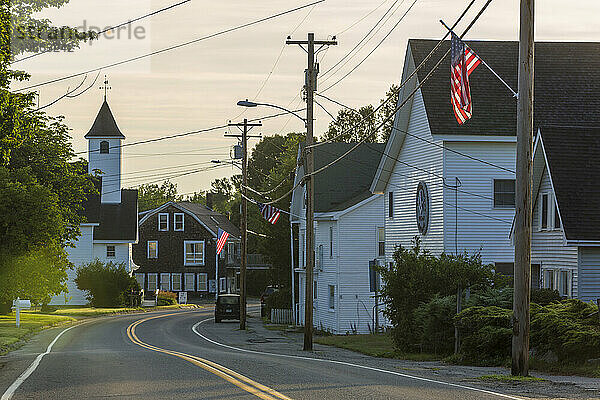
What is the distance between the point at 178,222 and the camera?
9444cm

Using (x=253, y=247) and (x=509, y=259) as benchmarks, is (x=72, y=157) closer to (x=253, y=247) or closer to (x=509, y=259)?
(x=509, y=259)

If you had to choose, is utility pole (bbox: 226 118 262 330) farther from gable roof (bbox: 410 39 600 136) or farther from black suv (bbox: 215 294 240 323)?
gable roof (bbox: 410 39 600 136)

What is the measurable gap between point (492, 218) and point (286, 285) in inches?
1310

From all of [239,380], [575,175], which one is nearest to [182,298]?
[575,175]

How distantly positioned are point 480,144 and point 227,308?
28.1m

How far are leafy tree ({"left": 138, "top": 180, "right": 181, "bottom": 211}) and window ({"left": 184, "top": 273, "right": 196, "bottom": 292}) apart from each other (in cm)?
5153

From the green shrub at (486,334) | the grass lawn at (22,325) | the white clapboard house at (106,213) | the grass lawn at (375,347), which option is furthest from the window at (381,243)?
the white clapboard house at (106,213)

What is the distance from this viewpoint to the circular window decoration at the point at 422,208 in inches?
1414

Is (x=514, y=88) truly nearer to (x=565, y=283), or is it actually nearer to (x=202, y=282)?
(x=565, y=283)

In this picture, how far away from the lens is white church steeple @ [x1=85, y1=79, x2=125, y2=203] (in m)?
78.9

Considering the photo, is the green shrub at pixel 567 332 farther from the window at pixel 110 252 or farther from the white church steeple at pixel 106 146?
the white church steeple at pixel 106 146

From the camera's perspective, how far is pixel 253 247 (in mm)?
101062

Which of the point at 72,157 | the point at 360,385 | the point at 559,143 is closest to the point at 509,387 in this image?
the point at 360,385

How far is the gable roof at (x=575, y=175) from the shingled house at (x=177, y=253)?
66910 mm
